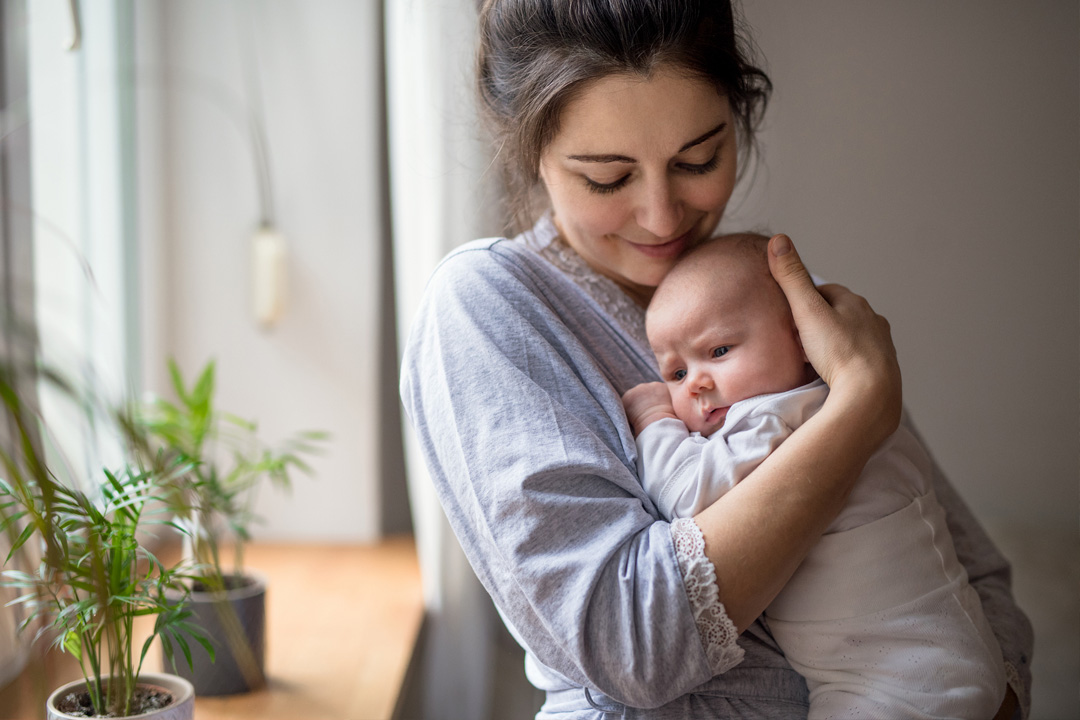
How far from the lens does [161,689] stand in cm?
114

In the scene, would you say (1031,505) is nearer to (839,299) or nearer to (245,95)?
(839,299)

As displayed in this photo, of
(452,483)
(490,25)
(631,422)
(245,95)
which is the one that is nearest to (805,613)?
(631,422)

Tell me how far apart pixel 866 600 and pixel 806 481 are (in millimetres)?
180

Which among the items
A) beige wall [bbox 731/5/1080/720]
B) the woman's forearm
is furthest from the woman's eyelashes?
beige wall [bbox 731/5/1080/720]

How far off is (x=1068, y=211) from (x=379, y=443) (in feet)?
6.22

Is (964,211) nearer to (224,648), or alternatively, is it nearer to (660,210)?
(660,210)

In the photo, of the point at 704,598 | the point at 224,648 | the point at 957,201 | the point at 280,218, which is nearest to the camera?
the point at 704,598

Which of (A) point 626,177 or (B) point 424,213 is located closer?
(A) point 626,177

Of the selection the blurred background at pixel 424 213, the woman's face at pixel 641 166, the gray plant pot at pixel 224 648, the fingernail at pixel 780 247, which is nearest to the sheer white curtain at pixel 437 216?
the blurred background at pixel 424 213

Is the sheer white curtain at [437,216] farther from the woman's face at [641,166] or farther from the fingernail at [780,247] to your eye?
the fingernail at [780,247]

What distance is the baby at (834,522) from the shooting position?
961 mm

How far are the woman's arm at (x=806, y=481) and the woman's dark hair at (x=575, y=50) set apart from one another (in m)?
0.36

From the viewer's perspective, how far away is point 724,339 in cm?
108

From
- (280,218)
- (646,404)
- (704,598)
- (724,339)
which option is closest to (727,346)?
(724,339)
